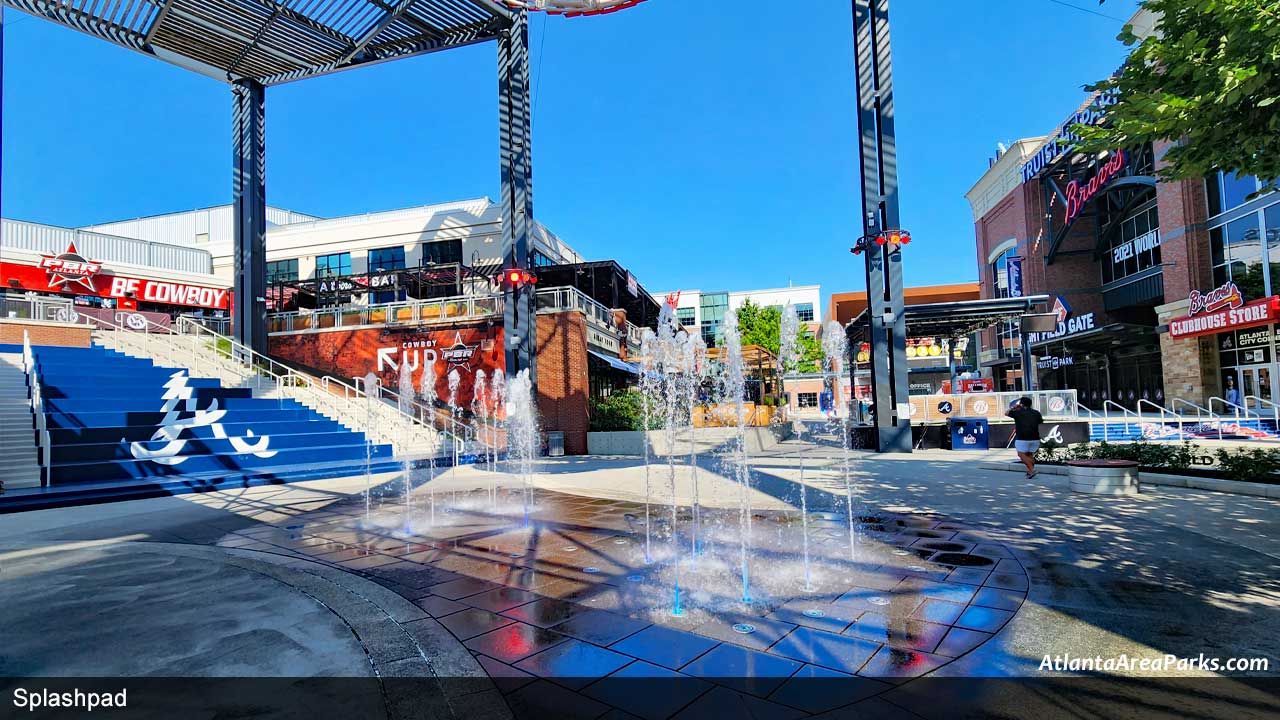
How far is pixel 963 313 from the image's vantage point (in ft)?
69.2

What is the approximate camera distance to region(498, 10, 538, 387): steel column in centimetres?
2075

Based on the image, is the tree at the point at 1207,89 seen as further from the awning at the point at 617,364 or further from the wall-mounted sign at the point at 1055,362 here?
the wall-mounted sign at the point at 1055,362

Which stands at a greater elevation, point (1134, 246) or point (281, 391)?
point (1134, 246)

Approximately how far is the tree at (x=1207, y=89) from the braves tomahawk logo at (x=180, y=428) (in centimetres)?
1699

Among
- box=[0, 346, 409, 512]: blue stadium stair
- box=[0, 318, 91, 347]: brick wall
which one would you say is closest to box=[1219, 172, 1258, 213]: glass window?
box=[0, 346, 409, 512]: blue stadium stair

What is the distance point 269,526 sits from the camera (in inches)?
323

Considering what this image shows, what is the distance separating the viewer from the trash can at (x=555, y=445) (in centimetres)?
2000

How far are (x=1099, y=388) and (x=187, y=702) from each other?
42.2 m

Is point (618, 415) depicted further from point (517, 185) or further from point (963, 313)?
point (963, 313)

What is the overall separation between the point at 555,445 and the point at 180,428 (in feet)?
33.1

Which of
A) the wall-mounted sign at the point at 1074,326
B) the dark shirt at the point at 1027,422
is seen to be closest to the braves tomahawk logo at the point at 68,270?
the dark shirt at the point at 1027,422

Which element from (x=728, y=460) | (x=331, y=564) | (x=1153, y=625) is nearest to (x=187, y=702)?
(x=331, y=564)

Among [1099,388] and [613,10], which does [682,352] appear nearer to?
[613,10]

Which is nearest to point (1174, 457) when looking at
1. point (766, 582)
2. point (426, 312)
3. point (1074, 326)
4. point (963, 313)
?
point (766, 582)
